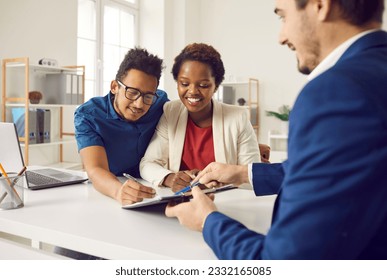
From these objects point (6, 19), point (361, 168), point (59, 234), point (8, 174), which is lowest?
point (59, 234)

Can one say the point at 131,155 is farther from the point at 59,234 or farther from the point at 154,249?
the point at 154,249

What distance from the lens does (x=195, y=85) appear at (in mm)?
1670

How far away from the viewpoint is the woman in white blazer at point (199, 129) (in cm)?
167

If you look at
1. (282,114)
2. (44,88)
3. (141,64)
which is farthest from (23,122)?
(282,114)

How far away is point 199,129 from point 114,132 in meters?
0.39

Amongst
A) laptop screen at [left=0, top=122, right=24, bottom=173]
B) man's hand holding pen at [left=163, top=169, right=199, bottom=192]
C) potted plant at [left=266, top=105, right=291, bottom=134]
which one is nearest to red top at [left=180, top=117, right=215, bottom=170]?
man's hand holding pen at [left=163, top=169, right=199, bottom=192]

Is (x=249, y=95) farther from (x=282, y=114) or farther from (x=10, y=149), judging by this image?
(x=10, y=149)

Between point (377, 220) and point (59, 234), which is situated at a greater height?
point (377, 220)

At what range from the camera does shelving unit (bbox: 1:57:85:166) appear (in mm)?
3212

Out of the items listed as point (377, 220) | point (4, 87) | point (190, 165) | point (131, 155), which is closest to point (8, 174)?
point (131, 155)

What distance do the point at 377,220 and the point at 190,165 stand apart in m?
1.15

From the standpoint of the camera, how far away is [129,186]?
1.17m

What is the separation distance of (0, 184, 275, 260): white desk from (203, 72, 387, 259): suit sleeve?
276 millimetres

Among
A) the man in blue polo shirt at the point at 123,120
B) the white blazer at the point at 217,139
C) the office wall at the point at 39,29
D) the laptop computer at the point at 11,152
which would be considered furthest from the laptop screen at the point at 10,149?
the office wall at the point at 39,29
